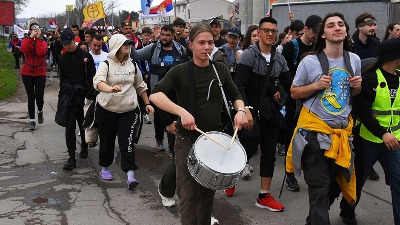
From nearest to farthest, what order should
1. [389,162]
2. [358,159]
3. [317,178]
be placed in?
[317,178] → [389,162] → [358,159]

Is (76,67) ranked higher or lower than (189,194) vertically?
higher

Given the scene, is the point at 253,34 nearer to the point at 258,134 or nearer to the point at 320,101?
the point at 258,134

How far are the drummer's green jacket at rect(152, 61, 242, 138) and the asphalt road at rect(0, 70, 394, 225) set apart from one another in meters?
1.57

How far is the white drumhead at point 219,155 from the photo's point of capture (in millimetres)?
3699

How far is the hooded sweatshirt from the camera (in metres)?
6.32

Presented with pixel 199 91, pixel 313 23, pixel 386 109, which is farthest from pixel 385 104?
pixel 313 23

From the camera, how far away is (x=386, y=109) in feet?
15.3

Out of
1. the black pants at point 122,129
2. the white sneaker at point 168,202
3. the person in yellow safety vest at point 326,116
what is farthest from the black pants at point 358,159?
the black pants at point 122,129

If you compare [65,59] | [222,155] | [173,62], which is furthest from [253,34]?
[222,155]

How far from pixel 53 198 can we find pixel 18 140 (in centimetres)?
351

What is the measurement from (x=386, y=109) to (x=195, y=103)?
5.90 ft

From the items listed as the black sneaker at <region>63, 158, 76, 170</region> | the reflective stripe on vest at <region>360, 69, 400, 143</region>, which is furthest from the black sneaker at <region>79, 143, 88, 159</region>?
the reflective stripe on vest at <region>360, 69, 400, 143</region>

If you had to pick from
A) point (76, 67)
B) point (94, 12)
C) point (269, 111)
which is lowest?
point (269, 111)

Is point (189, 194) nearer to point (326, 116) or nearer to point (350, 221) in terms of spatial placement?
point (326, 116)
